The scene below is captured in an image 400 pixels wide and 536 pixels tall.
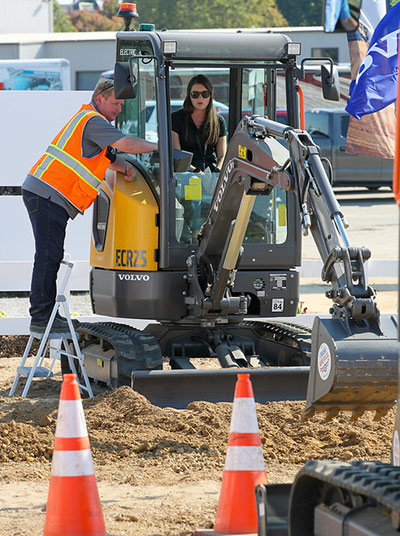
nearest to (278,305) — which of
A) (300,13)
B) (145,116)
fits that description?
(145,116)

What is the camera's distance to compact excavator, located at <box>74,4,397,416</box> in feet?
27.4

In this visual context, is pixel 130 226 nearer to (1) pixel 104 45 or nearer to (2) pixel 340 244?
(2) pixel 340 244

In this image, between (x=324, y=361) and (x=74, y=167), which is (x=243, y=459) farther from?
(x=74, y=167)

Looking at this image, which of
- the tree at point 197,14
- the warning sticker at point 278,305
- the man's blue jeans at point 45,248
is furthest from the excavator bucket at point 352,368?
the tree at point 197,14

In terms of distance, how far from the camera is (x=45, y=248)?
9.02m

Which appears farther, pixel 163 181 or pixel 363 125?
pixel 363 125

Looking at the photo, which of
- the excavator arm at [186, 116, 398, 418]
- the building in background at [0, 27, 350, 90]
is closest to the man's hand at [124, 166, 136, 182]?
the excavator arm at [186, 116, 398, 418]

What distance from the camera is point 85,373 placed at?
8891 millimetres

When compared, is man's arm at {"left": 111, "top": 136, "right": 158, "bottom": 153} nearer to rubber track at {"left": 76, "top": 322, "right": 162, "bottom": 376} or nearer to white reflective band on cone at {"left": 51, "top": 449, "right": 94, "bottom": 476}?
rubber track at {"left": 76, "top": 322, "right": 162, "bottom": 376}

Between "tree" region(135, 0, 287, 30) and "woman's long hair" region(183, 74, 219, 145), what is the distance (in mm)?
59512

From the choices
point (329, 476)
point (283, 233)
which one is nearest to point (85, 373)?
point (283, 233)

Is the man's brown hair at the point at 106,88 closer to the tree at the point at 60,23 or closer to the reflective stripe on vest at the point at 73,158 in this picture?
the reflective stripe on vest at the point at 73,158

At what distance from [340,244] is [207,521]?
67.4 inches

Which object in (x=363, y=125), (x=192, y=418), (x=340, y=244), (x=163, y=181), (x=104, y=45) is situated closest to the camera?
(x=340, y=244)
